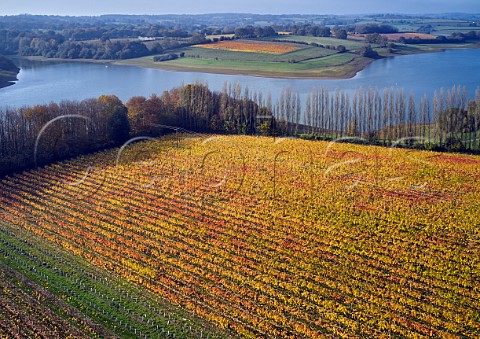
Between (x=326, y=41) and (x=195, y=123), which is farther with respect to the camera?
(x=326, y=41)

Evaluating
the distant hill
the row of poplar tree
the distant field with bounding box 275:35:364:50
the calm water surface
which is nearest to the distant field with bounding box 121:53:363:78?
the calm water surface

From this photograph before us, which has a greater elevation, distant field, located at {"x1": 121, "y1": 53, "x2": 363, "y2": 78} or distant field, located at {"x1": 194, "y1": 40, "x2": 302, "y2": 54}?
distant field, located at {"x1": 194, "y1": 40, "x2": 302, "y2": 54}

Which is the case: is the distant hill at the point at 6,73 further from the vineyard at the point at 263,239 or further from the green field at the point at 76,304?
the green field at the point at 76,304

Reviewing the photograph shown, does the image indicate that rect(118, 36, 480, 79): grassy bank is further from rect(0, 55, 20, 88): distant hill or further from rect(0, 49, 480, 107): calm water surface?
rect(0, 55, 20, 88): distant hill

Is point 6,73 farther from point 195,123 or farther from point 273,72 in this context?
point 195,123

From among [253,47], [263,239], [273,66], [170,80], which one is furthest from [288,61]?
[263,239]

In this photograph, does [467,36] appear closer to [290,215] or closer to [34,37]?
[34,37]
